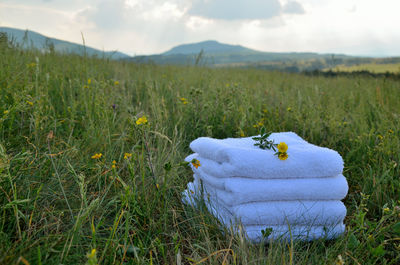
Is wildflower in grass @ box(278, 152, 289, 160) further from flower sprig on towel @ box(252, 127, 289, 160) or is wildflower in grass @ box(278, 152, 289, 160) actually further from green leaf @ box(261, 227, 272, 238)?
green leaf @ box(261, 227, 272, 238)

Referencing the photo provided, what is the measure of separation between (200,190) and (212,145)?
0.33 metres

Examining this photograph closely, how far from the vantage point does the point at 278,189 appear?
5.11 ft

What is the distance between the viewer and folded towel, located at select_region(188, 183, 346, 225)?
155 cm

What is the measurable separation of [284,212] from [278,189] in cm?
13

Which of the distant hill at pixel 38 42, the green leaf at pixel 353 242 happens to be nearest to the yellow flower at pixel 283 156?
the green leaf at pixel 353 242

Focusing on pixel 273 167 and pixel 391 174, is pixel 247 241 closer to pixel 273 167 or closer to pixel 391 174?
pixel 273 167

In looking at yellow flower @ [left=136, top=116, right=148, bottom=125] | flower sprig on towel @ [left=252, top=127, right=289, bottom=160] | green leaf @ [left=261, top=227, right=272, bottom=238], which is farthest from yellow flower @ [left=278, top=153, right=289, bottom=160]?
yellow flower @ [left=136, top=116, right=148, bottom=125]

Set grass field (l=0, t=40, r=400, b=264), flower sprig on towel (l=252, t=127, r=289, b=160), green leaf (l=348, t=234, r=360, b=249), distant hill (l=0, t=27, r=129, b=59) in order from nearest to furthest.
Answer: grass field (l=0, t=40, r=400, b=264)
green leaf (l=348, t=234, r=360, b=249)
flower sprig on towel (l=252, t=127, r=289, b=160)
distant hill (l=0, t=27, r=129, b=59)

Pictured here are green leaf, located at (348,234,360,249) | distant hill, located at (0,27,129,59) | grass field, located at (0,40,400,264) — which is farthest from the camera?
distant hill, located at (0,27,129,59)

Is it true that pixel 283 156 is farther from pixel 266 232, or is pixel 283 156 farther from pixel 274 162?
pixel 266 232

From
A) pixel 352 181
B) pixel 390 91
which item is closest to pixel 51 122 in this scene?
pixel 352 181

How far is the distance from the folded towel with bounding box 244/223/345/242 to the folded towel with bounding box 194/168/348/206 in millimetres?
148

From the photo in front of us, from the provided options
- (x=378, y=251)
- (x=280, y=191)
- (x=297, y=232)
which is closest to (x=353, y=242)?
(x=378, y=251)

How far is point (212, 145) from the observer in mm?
1718
